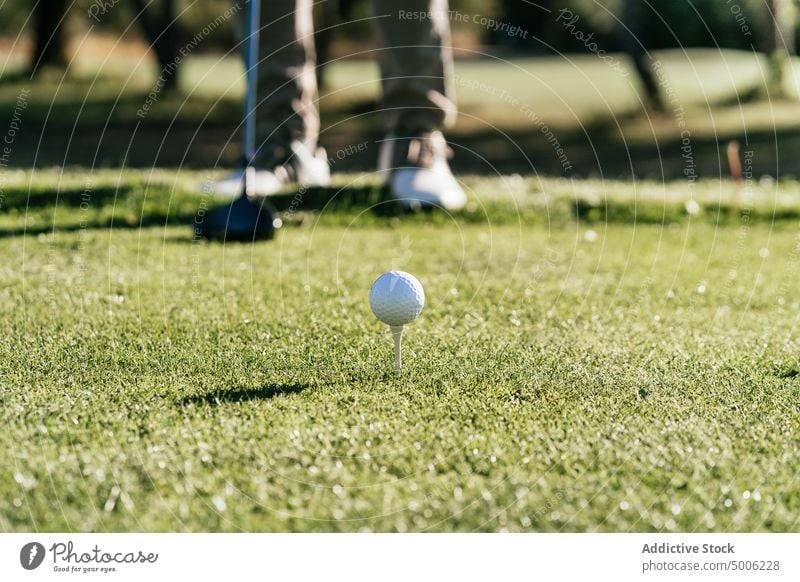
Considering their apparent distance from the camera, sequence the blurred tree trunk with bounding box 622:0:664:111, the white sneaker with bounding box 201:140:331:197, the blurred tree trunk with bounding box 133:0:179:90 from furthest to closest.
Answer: the blurred tree trunk with bounding box 133:0:179:90
the blurred tree trunk with bounding box 622:0:664:111
the white sneaker with bounding box 201:140:331:197

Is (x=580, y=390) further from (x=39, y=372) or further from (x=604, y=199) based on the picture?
(x=604, y=199)

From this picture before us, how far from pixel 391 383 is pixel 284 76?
15.0 ft

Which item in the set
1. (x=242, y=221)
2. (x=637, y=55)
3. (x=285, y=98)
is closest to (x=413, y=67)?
(x=285, y=98)

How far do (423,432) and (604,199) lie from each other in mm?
5104

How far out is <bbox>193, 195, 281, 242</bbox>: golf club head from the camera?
6293mm

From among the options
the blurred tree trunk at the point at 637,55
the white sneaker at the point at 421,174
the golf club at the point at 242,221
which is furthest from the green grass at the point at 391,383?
the blurred tree trunk at the point at 637,55

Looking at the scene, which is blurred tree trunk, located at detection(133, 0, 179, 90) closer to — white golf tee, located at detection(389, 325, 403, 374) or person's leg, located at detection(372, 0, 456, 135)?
person's leg, located at detection(372, 0, 456, 135)

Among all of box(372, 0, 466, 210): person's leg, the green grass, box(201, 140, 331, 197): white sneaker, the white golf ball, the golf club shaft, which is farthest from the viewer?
box(201, 140, 331, 197): white sneaker

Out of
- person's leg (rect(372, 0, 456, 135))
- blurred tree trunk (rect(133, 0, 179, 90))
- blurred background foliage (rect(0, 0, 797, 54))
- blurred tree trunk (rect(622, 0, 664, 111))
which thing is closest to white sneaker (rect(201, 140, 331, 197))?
person's leg (rect(372, 0, 456, 135))

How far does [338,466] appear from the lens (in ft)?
10.1

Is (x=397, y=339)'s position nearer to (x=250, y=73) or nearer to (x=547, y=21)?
(x=250, y=73)

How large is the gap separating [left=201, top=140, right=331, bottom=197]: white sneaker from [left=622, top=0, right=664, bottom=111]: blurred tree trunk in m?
9.44
